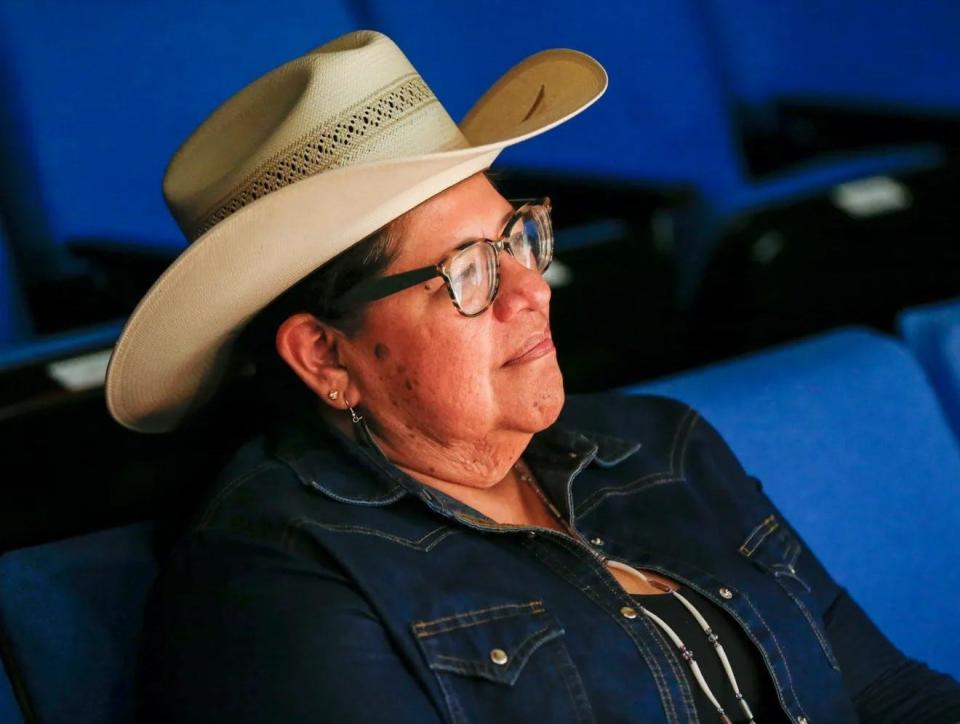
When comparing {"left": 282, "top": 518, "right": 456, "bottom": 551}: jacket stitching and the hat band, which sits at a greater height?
the hat band

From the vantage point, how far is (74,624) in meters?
1.24

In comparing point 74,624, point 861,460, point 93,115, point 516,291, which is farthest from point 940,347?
point 93,115

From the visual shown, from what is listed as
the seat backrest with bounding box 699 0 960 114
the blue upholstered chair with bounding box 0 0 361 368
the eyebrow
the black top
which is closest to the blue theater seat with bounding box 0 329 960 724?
Answer: the black top

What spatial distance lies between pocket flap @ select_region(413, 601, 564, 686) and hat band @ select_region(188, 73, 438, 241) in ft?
1.38

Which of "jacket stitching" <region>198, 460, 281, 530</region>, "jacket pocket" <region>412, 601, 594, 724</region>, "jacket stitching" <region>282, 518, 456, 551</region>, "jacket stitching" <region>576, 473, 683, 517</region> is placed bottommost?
"jacket pocket" <region>412, 601, 594, 724</region>

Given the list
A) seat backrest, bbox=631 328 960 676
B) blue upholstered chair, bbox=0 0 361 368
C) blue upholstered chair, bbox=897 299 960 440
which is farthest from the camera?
blue upholstered chair, bbox=0 0 361 368

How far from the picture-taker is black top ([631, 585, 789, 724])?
1291 mm

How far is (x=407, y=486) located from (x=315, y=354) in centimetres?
17

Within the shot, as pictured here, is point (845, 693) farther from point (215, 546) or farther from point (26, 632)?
point (26, 632)

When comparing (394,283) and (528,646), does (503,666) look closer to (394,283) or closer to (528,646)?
(528,646)

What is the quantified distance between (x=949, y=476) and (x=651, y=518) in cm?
55

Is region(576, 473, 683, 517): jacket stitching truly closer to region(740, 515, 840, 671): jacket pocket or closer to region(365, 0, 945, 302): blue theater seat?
region(740, 515, 840, 671): jacket pocket

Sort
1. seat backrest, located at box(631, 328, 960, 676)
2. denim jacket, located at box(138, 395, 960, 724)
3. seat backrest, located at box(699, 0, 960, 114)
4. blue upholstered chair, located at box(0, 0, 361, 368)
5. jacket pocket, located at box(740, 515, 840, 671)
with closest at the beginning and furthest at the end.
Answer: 1. denim jacket, located at box(138, 395, 960, 724)
2. jacket pocket, located at box(740, 515, 840, 671)
3. seat backrest, located at box(631, 328, 960, 676)
4. blue upholstered chair, located at box(0, 0, 361, 368)
5. seat backrest, located at box(699, 0, 960, 114)

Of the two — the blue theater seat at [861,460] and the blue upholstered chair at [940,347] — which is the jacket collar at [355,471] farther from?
the blue upholstered chair at [940,347]
